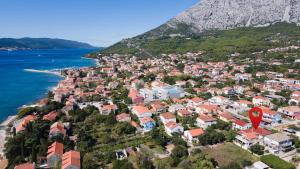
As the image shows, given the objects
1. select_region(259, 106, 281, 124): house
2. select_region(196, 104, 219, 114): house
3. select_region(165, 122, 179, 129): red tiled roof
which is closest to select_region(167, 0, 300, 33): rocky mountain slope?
select_region(196, 104, 219, 114): house

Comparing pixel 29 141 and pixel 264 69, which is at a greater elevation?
pixel 264 69

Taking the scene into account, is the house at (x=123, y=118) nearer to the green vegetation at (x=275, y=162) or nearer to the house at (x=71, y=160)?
the house at (x=71, y=160)

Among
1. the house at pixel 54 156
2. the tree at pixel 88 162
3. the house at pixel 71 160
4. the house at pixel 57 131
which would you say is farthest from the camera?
the house at pixel 57 131

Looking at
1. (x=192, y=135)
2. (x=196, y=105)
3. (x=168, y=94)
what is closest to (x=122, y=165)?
(x=192, y=135)

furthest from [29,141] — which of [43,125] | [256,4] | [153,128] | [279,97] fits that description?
[256,4]

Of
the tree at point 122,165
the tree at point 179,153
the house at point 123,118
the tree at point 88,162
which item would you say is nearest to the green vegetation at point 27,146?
the tree at point 88,162

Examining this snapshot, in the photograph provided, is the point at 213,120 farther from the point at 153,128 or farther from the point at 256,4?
the point at 256,4

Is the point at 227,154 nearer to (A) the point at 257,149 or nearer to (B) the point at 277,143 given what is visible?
(A) the point at 257,149
